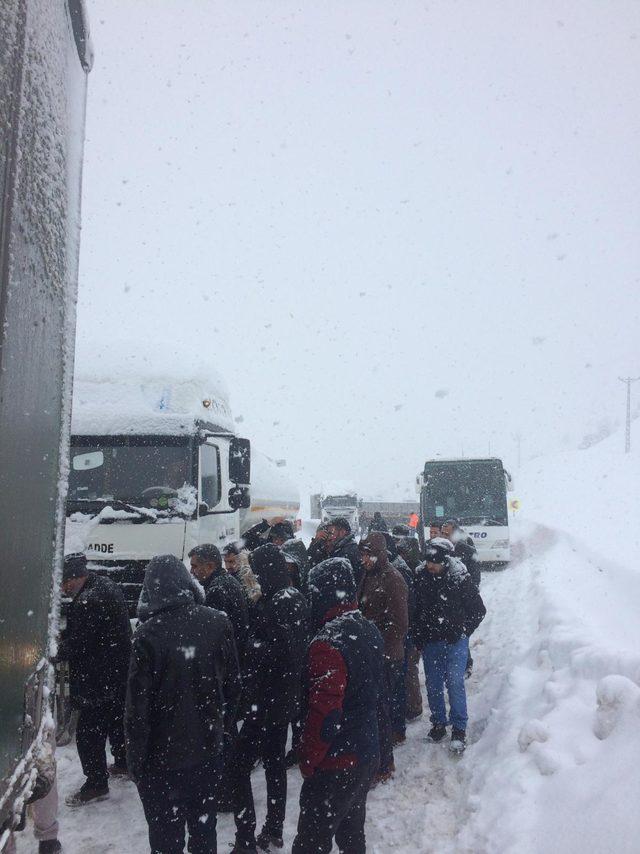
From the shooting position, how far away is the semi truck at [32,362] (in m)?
1.63

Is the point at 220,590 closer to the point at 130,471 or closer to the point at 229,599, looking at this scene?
the point at 229,599

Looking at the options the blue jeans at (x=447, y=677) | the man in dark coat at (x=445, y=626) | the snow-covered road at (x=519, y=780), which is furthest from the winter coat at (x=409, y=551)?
the blue jeans at (x=447, y=677)

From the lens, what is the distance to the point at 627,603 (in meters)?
12.8

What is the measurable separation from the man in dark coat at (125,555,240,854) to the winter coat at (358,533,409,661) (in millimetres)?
2330

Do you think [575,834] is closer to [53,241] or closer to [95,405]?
[53,241]

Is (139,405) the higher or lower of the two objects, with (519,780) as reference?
higher

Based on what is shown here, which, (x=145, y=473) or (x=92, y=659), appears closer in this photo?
(x=92, y=659)

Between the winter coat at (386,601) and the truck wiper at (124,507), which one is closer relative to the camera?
the winter coat at (386,601)

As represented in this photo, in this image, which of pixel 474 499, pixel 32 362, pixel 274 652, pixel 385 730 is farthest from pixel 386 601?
pixel 474 499

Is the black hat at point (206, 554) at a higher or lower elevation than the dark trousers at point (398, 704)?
higher

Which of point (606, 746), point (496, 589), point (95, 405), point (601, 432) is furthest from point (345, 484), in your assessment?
point (601, 432)

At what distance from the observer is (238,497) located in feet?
23.3

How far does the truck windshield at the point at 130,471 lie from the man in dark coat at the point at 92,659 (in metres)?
1.46

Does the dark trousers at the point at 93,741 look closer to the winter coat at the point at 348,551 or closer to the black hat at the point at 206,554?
the black hat at the point at 206,554
